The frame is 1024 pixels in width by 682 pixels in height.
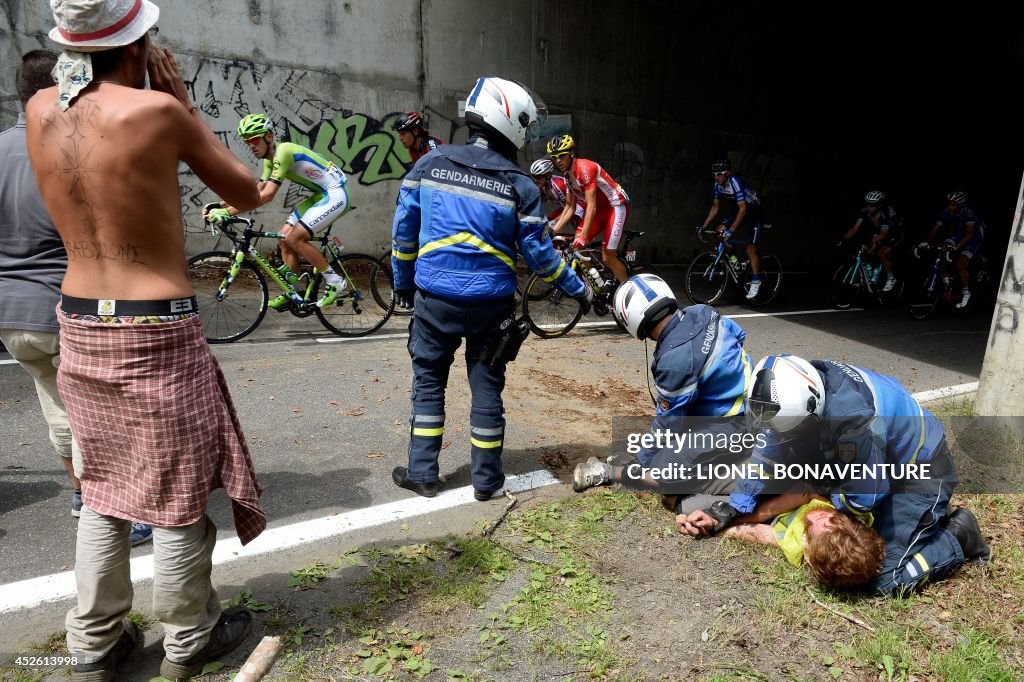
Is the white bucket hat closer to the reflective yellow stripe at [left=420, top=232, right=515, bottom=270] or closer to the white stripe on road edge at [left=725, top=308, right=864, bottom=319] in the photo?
the reflective yellow stripe at [left=420, top=232, right=515, bottom=270]

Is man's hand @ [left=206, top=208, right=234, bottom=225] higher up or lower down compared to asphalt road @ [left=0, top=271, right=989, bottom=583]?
higher up

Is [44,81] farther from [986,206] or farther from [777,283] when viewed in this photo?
[986,206]

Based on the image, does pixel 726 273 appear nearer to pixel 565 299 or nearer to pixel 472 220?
pixel 565 299

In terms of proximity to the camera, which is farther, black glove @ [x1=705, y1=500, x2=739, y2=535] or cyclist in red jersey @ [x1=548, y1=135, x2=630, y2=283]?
cyclist in red jersey @ [x1=548, y1=135, x2=630, y2=283]

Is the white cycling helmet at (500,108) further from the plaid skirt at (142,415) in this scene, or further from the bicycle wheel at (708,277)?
the bicycle wheel at (708,277)

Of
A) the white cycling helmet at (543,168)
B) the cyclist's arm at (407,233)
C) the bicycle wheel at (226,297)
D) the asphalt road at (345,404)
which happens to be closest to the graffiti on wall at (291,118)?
the bicycle wheel at (226,297)

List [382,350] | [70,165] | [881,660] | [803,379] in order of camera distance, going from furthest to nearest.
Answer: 1. [382,350]
2. [803,379]
3. [881,660]
4. [70,165]

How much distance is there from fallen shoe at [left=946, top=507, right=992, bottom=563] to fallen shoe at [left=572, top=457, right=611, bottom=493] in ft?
5.81

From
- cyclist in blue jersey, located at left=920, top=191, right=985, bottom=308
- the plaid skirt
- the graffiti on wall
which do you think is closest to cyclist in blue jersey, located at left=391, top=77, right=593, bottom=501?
the plaid skirt

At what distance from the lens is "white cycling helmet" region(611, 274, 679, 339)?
3545 mm

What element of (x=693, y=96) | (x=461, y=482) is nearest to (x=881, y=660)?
(x=461, y=482)

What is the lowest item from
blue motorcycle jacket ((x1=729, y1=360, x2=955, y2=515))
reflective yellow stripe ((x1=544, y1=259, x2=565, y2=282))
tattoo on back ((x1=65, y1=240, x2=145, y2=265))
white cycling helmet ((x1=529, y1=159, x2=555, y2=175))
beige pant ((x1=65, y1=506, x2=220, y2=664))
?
beige pant ((x1=65, y1=506, x2=220, y2=664))

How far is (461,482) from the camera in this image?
167 inches

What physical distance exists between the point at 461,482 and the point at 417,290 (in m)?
1.24
